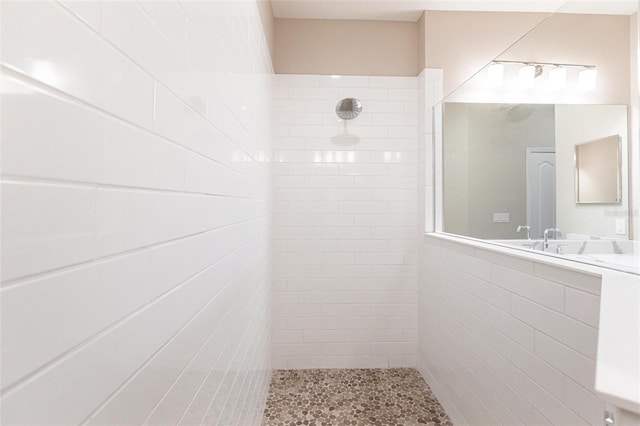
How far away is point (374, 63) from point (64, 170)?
2.40 meters

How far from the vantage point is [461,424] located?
5.32 ft

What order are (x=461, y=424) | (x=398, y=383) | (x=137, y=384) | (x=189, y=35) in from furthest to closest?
1. (x=398, y=383)
2. (x=461, y=424)
3. (x=189, y=35)
4. (x=137, y=384)

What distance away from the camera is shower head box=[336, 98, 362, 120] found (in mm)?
2219

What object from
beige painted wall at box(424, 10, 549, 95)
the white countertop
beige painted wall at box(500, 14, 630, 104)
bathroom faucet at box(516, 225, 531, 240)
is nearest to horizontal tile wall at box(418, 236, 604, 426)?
bathroom faucet at box(516, 225, 531, 240)

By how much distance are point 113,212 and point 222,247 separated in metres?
0.54

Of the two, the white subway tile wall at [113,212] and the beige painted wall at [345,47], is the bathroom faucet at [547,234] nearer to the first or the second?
the white subway tile wall at [113,212]

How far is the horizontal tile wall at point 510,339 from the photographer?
3.03ft

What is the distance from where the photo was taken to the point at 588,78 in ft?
4.29

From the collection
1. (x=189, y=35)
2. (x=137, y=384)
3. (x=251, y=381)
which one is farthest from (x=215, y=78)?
(x=251, y=381)

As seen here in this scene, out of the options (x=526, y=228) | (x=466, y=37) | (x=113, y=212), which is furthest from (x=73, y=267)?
(x=466, y=37)

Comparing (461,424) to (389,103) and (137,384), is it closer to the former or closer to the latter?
(137,384)

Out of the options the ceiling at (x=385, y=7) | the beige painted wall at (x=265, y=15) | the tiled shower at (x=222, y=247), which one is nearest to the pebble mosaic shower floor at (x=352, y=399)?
the tiled shower at (x=222, y=247)

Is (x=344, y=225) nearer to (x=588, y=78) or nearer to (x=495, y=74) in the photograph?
(x=495, y=74)

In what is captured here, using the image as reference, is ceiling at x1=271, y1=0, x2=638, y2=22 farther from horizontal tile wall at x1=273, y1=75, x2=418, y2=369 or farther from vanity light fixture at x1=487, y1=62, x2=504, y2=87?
vanity light fixture at x1=487, y1=62, x2=504, y2=87
